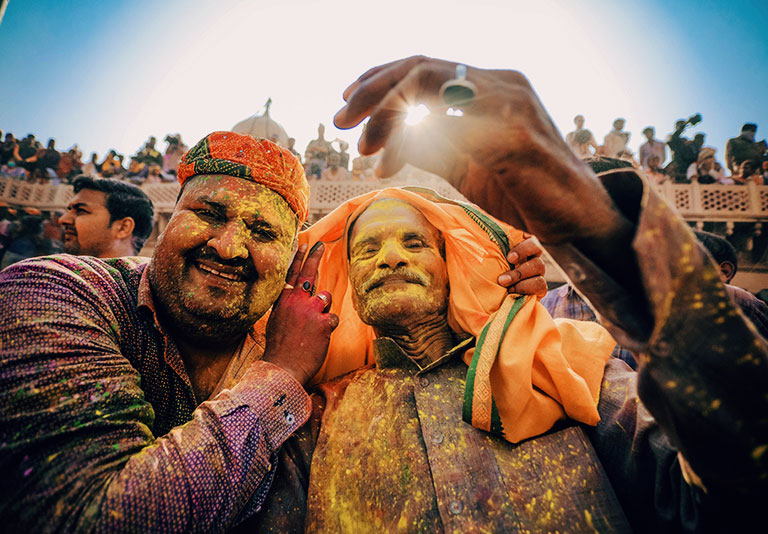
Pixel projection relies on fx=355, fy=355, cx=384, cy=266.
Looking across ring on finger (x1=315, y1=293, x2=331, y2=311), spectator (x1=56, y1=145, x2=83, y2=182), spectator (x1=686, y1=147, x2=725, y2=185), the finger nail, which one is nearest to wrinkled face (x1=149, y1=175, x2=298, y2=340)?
ring on finger (x1=315, y1=293, x2=331, y2=311)

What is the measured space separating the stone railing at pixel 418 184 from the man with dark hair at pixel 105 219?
8408 mm

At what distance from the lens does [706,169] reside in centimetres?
1188

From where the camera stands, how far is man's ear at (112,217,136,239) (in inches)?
165

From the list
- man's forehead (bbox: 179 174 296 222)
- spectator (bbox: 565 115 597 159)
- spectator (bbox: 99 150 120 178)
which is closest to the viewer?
man's forehead (bbox: 179 174 296 222)

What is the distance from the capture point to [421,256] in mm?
2203

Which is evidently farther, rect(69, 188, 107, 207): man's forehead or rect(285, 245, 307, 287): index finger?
rect(69, 188, 107, 207): man's forehead

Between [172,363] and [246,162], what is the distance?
3.80 feet

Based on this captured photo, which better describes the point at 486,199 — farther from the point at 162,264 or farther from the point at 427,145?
the point at 162,264

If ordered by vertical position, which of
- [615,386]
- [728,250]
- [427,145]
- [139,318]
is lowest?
[728,250]

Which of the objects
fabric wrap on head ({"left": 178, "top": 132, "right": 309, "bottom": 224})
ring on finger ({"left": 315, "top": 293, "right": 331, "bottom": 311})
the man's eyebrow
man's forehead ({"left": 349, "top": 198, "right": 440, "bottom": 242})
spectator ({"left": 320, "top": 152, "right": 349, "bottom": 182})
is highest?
fabric wrap on head ({"left": 178, "top": 132, "right": 309, "bottom": 224})

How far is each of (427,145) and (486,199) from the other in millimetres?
253

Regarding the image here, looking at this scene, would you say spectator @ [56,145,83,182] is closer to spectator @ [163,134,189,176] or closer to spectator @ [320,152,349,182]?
spectator @ [163,134,189,176]

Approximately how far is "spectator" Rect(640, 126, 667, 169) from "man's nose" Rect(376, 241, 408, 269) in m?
13.6

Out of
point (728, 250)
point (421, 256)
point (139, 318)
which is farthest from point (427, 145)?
point (728, 250)
